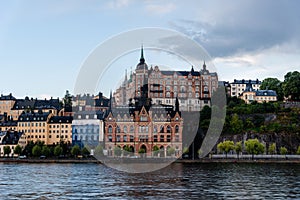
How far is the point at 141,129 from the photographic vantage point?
320 feet

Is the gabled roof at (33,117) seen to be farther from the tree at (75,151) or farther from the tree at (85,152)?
the tree at (75,151)

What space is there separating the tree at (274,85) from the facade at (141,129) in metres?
43.0

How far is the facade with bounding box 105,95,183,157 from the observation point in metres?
96.6

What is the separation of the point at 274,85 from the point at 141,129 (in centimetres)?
5202

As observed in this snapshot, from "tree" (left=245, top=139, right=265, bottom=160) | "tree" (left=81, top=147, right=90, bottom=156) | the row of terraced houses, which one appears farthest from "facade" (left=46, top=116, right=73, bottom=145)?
"tree" (left=245, top=139, right=265, bottom=160)

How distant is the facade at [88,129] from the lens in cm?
10450

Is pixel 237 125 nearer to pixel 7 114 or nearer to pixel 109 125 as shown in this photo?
pixel 109 125

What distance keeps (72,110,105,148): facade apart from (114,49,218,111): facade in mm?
9118

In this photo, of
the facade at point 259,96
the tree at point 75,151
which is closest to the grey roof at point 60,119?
the tree at point 75,151

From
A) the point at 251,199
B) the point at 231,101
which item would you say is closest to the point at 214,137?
the point at 231,101

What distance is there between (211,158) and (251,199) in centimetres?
5447

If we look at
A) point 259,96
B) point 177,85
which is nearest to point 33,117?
point 177,85

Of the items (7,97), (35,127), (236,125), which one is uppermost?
(7,97)

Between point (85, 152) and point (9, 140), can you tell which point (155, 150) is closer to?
point (85, 152)
